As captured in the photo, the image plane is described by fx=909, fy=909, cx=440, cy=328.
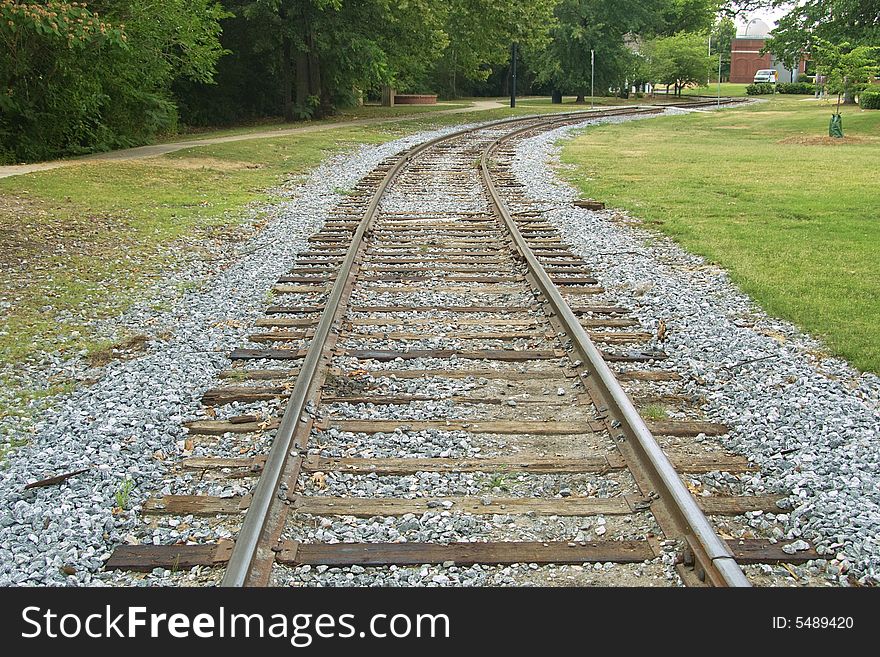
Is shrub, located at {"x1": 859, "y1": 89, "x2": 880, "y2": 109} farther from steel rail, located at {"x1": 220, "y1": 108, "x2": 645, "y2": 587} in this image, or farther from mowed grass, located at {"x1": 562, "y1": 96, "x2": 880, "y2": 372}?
steel rail, located at {"x1": 220, "y1": 108, "x2": 645, "y2": 587}

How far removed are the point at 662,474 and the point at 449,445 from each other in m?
1.21

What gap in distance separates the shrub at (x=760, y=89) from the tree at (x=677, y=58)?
23.2 feet

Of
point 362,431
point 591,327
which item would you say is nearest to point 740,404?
point 591,327

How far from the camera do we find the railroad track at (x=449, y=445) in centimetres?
388

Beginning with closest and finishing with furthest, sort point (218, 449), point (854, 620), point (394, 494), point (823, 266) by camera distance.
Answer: point (854, 620)
point (394, 494)
point (218, 449)
point (823, 266)

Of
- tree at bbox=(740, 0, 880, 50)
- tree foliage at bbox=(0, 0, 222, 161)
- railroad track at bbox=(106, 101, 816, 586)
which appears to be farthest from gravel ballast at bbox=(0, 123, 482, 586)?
tree at bbox=(740, 0, 880, 50)

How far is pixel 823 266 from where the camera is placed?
9438mm

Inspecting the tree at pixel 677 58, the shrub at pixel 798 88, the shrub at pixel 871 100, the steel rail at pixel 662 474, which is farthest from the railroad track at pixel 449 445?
the shrub at pixel 798 88

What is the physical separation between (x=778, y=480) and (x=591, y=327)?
2.85 m

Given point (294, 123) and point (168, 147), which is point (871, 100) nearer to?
point (294, 123)

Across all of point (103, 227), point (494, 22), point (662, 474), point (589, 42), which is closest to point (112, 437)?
point (662, 474)

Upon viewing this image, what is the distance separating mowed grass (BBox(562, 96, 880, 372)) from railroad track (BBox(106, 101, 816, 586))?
5.88 feet

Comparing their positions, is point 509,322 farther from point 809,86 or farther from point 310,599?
point 809,86

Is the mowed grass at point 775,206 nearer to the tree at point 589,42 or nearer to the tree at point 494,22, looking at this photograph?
the tree at point 494,22
